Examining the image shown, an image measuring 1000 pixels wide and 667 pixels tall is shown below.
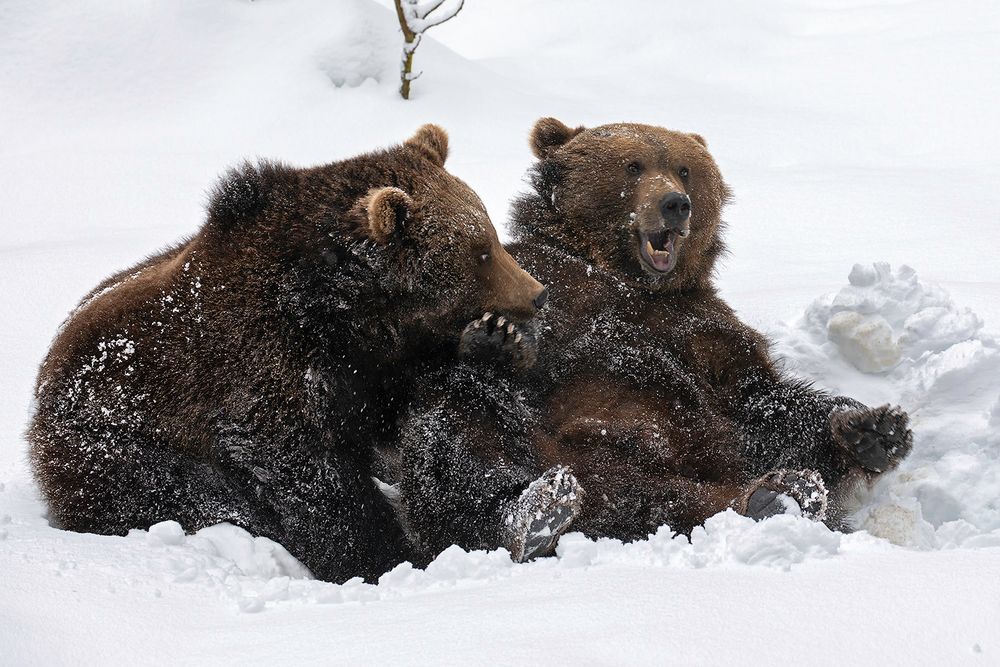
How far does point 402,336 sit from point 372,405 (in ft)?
1.02

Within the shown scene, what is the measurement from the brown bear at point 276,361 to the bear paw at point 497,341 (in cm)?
6

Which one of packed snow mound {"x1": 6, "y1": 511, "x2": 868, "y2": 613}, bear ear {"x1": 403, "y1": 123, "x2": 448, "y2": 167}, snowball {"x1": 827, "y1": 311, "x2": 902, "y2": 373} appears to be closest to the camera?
packed snow mound {"x1": 6, "y1": 511, "x2": 868, "y2": 613}

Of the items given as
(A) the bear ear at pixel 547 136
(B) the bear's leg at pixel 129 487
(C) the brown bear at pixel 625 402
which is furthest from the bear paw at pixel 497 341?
(A) the bear ear at pixel 547 136

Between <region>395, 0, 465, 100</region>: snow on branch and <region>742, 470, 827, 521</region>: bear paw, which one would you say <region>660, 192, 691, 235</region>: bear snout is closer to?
<region>742, 470, 827, 521</region>: bear paw

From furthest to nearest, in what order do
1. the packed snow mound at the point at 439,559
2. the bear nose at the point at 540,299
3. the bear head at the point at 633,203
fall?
the bear head at the point at 633,203
the bear nose at the point at 540,299
the packed snow mound at the point at 439,559

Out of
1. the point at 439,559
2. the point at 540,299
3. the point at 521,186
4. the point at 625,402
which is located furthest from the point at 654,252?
the point at 521,186

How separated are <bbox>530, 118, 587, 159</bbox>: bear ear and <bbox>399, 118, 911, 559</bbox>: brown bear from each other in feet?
0.04

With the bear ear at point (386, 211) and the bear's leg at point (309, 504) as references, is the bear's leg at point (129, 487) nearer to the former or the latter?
the bear's leg at point (309, 504)

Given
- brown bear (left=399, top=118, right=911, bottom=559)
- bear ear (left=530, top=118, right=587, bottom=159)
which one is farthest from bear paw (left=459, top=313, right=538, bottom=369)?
bear ear (left=530, top=118, right=587, bottom=159)

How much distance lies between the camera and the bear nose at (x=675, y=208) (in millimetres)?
5562

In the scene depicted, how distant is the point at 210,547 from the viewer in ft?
13.6

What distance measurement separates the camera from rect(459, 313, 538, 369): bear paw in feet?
15.6

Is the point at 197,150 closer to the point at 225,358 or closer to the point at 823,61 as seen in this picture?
the point at 225,358

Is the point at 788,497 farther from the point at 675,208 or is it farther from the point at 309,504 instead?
the point at 309,504
